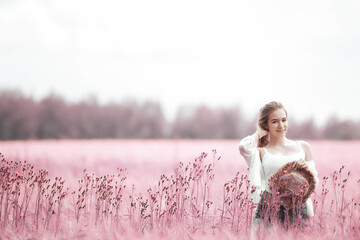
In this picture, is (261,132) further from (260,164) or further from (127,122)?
(127,122)

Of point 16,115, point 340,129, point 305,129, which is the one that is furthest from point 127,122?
point 340,129

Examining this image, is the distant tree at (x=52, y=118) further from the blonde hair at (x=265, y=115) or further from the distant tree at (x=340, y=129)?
the distant tree at (x=340, y=129)

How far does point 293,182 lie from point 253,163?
0.43m

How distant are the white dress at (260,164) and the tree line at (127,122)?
1499 cm

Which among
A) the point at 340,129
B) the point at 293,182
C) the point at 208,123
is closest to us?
the point at 293,182

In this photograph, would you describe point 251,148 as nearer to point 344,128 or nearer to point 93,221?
point 93,221

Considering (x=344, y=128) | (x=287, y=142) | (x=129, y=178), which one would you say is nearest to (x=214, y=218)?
(x=287, y=142)

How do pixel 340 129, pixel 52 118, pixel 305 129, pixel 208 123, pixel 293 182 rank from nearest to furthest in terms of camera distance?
pixel 293 182
pixel 52 118
pixel 208 123
pixel 340 129
pixel 305 129

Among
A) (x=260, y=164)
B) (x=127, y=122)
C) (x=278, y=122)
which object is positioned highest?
(x=127, y=122)

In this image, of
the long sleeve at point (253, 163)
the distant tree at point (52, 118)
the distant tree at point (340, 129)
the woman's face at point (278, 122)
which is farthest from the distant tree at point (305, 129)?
the long sleeve at point (253, 163)

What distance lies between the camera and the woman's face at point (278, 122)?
11.2 ft

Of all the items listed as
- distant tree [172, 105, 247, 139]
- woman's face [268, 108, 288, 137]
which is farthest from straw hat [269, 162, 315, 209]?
distant tree [172, 105, 247, 139]

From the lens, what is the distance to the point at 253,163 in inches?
132

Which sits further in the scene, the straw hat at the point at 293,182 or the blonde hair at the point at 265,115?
the blonde hair at the point at 265,115
